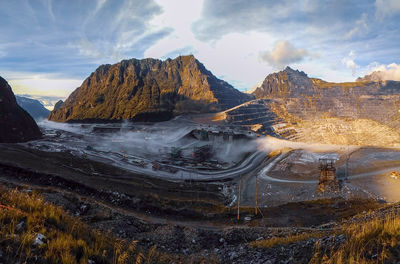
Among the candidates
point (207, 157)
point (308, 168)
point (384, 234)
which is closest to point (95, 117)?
point (207, 157)

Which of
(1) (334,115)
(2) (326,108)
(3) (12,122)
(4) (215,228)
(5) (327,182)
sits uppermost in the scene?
(2) (326,108)

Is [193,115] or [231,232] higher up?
[193,115]

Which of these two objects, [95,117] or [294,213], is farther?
[95,117]

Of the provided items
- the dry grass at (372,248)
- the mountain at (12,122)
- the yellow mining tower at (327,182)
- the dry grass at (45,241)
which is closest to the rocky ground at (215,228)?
the dry grass at (372,248)

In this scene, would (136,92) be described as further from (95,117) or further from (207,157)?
(207,157)

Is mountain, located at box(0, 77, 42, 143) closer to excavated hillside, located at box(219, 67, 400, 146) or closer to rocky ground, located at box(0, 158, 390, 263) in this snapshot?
rocky ground, located at box(0, 158, 390, 263)

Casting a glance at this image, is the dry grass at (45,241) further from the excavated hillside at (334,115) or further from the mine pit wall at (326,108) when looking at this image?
the mine pit wall at (326,108)

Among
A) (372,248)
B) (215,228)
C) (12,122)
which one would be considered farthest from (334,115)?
(12,122)

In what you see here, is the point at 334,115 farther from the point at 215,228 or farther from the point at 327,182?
the point at 215,228
